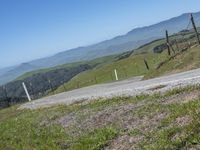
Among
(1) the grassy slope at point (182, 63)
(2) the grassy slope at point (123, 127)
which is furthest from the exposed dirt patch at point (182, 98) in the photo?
(1) the grassy slope at point (182, 63)

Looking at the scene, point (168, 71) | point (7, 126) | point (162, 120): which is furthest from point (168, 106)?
point (168, 71)

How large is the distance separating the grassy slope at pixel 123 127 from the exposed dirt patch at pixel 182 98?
85 millimetres

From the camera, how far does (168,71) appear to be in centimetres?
4031

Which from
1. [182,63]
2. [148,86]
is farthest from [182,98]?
[182,63]

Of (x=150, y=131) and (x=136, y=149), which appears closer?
(x=136, y=149)

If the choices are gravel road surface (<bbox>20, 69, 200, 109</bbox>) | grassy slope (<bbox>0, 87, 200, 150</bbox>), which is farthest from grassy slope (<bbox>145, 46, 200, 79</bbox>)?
grassy slope (<bbox>0, 87, 200, 150</bbox>)

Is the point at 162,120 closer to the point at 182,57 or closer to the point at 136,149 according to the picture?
the point at 136,149

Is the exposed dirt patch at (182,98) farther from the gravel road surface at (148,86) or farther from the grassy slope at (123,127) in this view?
the gravel road surface at (148,86)

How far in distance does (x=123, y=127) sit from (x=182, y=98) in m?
2.88

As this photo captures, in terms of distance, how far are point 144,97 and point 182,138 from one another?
9633mm

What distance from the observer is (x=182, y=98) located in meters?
18.9

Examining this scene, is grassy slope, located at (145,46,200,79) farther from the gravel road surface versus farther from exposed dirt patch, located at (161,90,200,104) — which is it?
exposed dirt patch, located at (161,90,200,104)

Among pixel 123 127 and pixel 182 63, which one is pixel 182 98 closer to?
pixel 123 127

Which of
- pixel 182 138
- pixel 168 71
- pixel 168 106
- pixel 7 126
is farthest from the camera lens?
pixel 168 71
